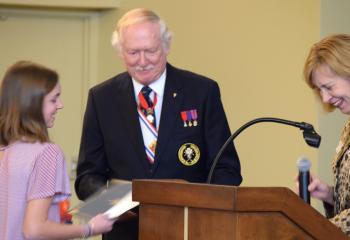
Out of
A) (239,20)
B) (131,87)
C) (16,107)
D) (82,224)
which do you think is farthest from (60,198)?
(239,20)

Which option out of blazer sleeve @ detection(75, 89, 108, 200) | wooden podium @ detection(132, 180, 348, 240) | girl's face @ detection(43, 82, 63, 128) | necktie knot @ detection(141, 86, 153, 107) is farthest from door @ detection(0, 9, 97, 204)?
wooden podium @ detection(132, 180, 348, 240)

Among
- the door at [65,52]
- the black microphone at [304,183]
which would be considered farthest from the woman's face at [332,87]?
the door at [65,52]

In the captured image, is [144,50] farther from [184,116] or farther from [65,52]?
[65,52]

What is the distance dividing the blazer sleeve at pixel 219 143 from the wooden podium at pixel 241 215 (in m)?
1.10

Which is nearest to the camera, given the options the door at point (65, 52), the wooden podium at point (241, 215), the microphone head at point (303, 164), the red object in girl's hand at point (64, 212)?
the wooden podium at point (241, 215)

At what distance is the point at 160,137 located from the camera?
12.2 feet

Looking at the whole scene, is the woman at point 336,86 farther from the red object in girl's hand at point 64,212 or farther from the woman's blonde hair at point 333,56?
the red object in girl's hand at point 64,212

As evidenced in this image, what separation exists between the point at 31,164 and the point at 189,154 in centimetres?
90

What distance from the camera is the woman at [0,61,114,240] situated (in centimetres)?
304

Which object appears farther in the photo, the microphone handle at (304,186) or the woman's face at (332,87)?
the woman's face at (332,87)

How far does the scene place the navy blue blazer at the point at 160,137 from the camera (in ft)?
12.3

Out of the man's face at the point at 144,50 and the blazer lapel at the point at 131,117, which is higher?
the man's face at the point at 144,50

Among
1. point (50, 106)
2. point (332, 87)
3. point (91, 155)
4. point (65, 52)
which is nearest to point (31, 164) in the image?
point (50, 106)

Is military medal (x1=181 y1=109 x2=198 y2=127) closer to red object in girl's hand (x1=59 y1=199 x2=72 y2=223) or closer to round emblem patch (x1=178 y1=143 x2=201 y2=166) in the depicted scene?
round emblem patch (x1=178 y1=143 x2=201 y2=166)
